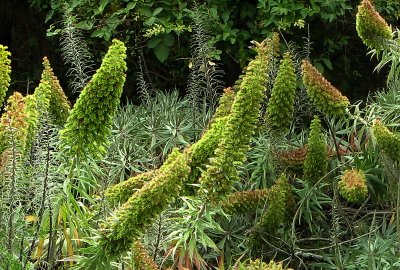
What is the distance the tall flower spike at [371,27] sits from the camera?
14.5 ft

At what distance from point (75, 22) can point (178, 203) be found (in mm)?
2914

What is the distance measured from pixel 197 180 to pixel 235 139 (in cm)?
42

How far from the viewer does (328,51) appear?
702 cm

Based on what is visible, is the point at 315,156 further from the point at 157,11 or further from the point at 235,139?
the point at 157,11

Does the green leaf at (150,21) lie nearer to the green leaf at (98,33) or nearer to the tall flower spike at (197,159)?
the green leaf at (98,33)

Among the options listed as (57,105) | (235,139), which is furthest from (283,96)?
(57,105)

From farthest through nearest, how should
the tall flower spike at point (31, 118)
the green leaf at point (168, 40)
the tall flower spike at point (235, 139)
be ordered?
the green leaf at point (168, 40), the tall flower spike at point (31, 118), the tall flower spike at point (235, 139)

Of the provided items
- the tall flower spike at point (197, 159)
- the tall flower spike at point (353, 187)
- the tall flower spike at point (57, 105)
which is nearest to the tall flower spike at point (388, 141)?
the tall flower spike at point (353, 187)

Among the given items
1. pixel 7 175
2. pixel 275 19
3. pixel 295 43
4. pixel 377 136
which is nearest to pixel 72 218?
pixel 7 175

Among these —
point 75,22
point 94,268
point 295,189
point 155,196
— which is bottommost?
point 295,189

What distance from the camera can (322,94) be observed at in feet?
14.0

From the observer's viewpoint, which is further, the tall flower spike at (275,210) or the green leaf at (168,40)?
the green leaf at (168,40)

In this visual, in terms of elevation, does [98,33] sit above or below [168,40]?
above

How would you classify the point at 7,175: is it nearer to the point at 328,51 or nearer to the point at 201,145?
the point at 201,145
